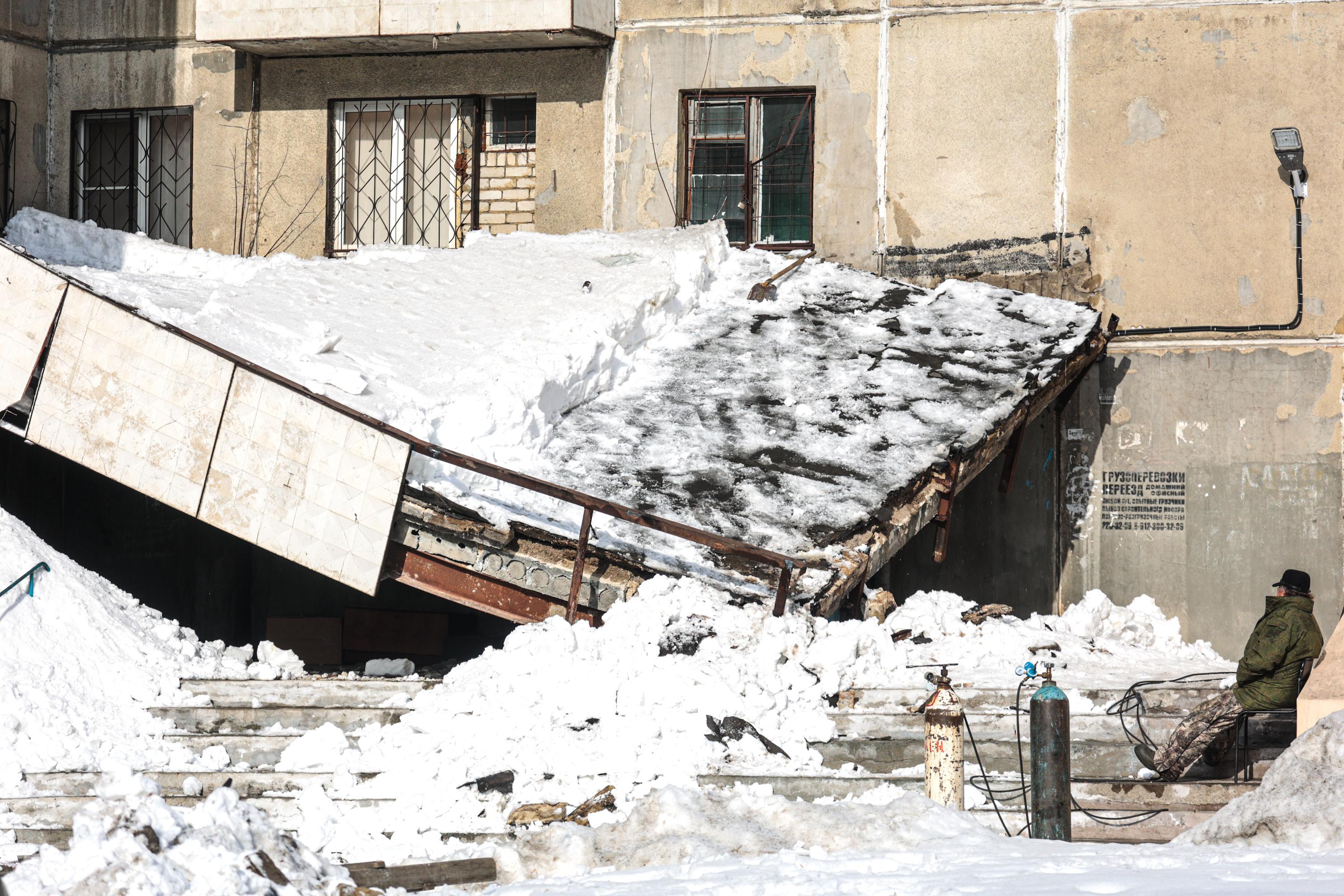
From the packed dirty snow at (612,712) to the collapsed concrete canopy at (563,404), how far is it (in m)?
0.43

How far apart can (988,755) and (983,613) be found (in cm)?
297

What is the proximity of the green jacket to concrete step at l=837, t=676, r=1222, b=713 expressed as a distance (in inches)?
26.4

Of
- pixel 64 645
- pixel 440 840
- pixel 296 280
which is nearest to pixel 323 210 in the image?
pixel 296 280

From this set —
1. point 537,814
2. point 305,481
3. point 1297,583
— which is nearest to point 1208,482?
point 1297,583

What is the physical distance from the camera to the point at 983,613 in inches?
435

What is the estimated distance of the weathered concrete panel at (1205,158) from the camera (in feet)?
44.8

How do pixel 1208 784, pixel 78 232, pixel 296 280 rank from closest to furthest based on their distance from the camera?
pixel 1208 784 → pixel 296 280 → pixel 78 232

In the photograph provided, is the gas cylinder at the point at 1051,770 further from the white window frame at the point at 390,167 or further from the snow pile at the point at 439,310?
the white window frame at the point at 390,167

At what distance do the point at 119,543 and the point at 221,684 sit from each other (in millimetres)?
4957

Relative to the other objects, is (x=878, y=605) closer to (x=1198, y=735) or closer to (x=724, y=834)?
(x=1198, y=735)

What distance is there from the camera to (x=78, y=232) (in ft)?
49.2

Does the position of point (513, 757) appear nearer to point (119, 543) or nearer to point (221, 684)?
point (221, 684)

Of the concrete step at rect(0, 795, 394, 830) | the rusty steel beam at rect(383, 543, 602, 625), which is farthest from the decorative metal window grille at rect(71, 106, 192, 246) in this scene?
the concrete step at rect(0, 795, 394, 830)

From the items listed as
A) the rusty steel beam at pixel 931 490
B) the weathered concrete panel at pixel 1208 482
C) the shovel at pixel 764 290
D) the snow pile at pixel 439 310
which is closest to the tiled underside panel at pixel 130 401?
the snow pile at pixel 439 310
